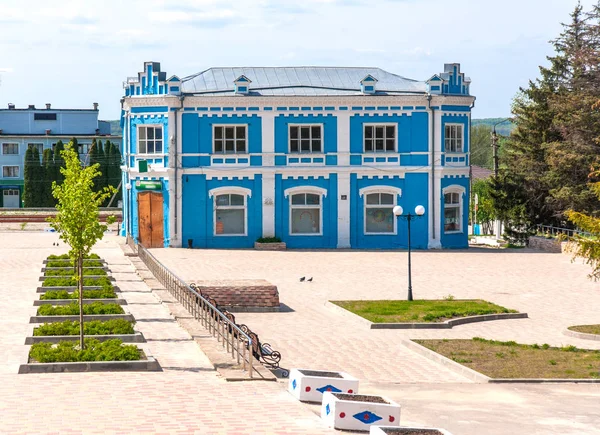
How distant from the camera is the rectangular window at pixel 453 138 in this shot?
45.5 metres

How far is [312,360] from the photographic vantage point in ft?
65.2

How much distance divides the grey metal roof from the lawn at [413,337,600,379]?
80.9 ft

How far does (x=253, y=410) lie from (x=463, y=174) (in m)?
32.6

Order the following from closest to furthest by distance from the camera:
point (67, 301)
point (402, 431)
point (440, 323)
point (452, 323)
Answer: point (402, 431)
point (440, 323)
point (452, 323)
point (67, 301)

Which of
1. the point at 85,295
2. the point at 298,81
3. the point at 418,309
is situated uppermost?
the point at 298,81

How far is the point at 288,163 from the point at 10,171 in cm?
5853

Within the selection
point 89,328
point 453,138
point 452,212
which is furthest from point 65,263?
point 453,138

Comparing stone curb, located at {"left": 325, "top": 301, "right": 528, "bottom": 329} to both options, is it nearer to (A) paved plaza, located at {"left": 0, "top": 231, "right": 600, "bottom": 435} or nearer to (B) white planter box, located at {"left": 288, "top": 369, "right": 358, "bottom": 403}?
(A) paved plaza, located at {"left": 0, "top": 231, "right": 600, "bottom": 435}

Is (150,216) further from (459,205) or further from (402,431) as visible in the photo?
(402,431)

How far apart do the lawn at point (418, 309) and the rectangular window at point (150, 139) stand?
19128 mm

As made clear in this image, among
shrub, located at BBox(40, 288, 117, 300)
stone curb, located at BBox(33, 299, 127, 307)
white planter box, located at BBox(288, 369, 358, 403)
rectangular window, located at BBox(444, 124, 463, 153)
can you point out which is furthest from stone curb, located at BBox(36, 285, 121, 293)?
rectangular window, located at BBox(444, 124, 463, 153)

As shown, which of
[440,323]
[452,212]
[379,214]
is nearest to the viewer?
[440,323]

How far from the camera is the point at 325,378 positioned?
50.8ft

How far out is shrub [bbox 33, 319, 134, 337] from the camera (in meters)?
20.4
